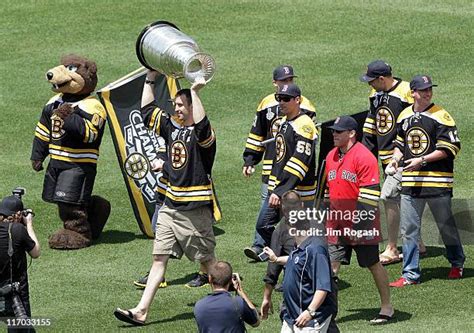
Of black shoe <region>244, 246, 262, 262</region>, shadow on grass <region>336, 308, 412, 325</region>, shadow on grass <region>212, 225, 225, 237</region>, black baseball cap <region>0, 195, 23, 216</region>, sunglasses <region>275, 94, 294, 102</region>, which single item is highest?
sunglasses <region>275, 94, 294, 102</region>

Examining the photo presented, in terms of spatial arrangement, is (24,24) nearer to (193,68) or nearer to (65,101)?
(65,101)

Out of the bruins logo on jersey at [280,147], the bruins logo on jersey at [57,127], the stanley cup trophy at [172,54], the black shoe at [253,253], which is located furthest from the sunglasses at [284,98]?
the bruins logo on jersey at [57,127]

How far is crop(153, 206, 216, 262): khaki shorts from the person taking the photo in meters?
13.2

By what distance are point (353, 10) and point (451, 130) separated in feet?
31.4

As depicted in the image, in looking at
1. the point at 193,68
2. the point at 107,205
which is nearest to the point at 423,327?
the point at 193,68

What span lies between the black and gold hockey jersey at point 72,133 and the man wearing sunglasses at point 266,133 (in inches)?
73.2

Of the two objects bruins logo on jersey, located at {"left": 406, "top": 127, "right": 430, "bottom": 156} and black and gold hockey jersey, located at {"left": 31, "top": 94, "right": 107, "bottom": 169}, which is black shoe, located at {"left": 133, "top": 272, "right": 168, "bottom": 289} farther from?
bruins logo on jersey, located at {"left": 406, "top": 127, "right": 430, "bottom": 156}

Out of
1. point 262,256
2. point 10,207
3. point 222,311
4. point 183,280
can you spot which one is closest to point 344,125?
point 262,256

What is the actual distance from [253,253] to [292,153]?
1.29 m

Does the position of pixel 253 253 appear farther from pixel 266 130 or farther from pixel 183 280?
pixel 266 130

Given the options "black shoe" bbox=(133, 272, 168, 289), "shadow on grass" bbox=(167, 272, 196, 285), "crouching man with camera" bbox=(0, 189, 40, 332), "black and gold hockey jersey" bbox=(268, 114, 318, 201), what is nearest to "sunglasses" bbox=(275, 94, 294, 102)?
"black and gold hockey jersey" bbox=(268, 114, 318, 201)

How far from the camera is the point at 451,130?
13.8 meters

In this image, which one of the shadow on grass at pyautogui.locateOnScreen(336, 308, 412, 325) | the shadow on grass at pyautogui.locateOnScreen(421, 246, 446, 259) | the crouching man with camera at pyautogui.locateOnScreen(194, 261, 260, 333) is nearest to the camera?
the crouching man with camera at pyautogui.locateOnScreen(194, 261, 260, 333)

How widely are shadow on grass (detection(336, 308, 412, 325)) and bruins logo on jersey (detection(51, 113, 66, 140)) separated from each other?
4.17 m
